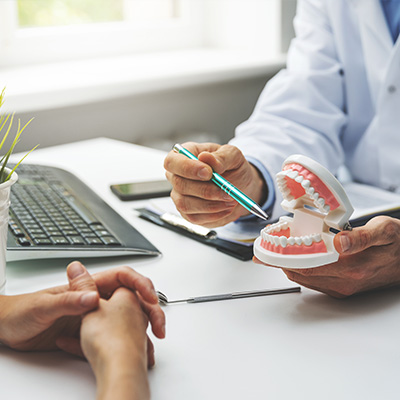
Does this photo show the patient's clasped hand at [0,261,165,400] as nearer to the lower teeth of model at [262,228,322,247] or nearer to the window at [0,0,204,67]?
the lower teeth of model at [262,228,322,247]

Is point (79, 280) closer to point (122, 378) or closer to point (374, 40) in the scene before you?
point (122, 378)

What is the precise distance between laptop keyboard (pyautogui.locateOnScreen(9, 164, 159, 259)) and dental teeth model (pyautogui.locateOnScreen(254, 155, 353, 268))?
25 centimetres

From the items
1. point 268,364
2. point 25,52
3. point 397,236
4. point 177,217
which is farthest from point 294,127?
point 25,52

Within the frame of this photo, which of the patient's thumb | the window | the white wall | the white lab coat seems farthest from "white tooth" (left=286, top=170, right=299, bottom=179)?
the window

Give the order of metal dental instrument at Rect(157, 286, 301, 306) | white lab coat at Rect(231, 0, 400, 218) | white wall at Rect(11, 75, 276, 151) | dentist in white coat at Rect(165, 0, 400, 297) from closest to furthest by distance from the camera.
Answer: metal dental instrument at Rect(157, 286, 301, 306) → dentist in white coat at Rect(165, 0, 400, 297) → white lab coat at Rect(231, 0, 400, 218) → white wall at Rect(11, 75, 276, 151)

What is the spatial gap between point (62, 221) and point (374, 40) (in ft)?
2.68

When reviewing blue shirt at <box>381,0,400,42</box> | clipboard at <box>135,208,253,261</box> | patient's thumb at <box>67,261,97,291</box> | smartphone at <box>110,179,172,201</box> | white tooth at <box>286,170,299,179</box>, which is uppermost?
blue shirt at <box>381,0,400,42</box>

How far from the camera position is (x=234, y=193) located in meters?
0.80

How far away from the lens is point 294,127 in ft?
4.14

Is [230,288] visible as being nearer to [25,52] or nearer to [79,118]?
[79,118]

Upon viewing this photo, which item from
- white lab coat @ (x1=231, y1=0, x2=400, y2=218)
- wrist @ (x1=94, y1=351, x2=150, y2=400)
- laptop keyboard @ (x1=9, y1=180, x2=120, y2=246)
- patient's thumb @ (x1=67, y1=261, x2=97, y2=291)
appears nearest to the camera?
wrist @ (x1=94, y1=351, x2=150, y2=400)

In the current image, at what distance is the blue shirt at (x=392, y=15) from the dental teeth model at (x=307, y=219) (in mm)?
802

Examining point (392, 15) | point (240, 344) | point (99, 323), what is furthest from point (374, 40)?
point (99, 323)

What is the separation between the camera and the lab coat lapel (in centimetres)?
132
